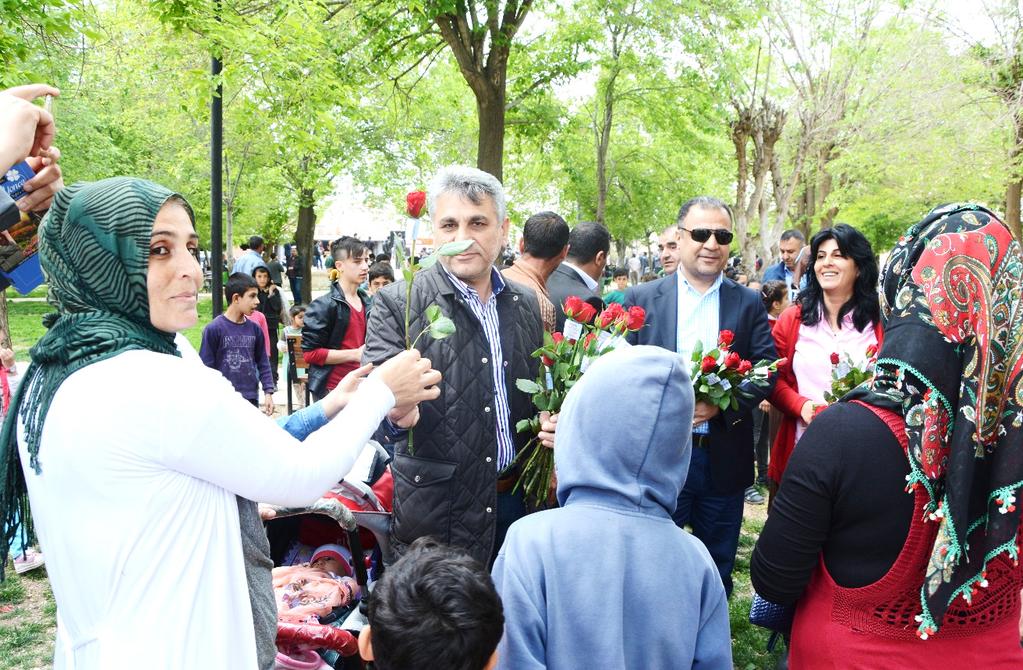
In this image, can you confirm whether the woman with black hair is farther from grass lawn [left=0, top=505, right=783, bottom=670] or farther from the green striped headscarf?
the green striped headscarf

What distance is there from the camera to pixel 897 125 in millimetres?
15750

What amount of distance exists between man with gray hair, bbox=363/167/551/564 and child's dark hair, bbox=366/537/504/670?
3.28ft

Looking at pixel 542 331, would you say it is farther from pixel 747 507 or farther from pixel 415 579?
pixel 747 507

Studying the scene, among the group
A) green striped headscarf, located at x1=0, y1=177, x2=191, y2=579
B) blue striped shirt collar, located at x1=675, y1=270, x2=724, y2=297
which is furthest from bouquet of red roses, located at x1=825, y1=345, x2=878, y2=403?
green striped headscarf, located at x1=0, y1=177, x2=191, y2=579

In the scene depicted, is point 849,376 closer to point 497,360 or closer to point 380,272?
point 497,360

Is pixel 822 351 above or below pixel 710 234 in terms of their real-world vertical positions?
below

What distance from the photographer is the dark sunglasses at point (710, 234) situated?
12.9 ft

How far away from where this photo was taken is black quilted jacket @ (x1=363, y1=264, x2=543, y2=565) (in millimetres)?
2822

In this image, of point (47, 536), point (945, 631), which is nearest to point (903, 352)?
point (945, 631)

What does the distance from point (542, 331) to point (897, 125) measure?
15.5 meters

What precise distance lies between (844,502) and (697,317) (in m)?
2.01

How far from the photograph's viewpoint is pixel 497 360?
305 cm

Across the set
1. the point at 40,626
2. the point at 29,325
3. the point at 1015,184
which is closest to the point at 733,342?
the point at 40,626

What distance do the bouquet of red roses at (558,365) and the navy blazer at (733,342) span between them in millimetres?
Answer: 889
